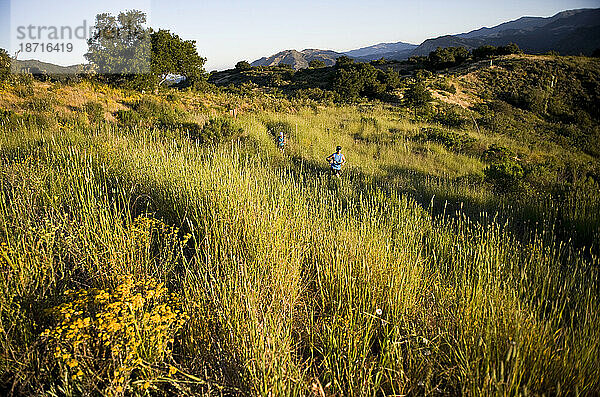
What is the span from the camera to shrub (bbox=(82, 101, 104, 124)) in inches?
434

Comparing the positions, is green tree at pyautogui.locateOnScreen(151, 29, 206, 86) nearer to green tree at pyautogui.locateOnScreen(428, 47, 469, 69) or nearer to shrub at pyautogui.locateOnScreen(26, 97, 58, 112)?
shrub at pyautogui.locateOnScreen(26, 97, 58, 112)

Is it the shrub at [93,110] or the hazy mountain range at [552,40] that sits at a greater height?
the hazy mountain range at [552,40]

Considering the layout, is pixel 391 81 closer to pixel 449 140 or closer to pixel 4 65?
pixel 449 140

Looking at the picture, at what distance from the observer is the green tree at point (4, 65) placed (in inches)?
506

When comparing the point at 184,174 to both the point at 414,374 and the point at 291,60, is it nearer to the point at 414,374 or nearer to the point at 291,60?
the point at 414,374

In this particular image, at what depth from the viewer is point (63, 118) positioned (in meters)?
9.95

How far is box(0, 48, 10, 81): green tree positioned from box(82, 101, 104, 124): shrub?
13.2 ft

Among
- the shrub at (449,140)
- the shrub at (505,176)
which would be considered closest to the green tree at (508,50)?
the shrub at (449,140)

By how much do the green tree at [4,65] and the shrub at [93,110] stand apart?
13.2 feet

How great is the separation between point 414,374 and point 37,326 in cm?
216

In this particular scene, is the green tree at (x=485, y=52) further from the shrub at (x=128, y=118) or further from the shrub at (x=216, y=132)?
the shrub at (x=128, y=118)

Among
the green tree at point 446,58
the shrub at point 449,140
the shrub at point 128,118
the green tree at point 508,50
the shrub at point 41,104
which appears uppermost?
the green tree at point 508,50

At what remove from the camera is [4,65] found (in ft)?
43.1

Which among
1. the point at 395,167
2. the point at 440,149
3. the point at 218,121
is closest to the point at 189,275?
the point at 395,167
